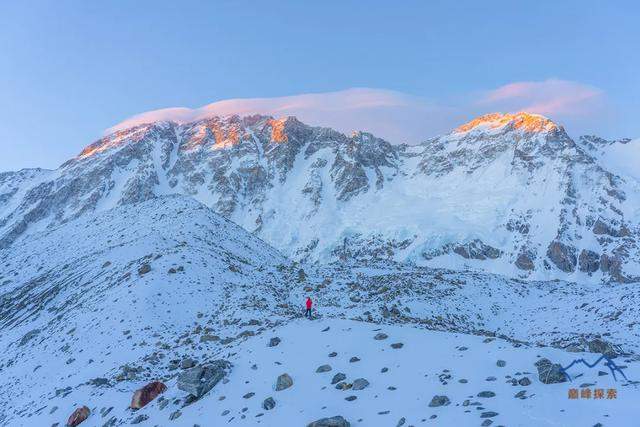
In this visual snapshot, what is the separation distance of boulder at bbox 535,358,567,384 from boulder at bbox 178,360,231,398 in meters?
12.4

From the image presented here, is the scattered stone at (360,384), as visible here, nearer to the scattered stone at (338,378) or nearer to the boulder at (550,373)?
the scattered stone at (338,378)

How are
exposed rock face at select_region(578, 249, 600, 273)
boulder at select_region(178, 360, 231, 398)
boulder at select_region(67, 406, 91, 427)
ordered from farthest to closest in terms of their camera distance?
exposed rock face at select_region(578, 249, 600, 273) < boulder at select_region(67, 406, 91, 427) < boulder at select_region(178, 360, 231, 398)

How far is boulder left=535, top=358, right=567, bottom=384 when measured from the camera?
1553 cm

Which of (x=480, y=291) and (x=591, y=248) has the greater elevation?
(x=480, y=291)

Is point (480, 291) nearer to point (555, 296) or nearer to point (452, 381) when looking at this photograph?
point (555, 296)

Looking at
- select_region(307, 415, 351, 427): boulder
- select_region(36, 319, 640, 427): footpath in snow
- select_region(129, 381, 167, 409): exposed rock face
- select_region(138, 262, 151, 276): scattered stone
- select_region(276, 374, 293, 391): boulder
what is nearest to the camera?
select_region(36, 319, 640, 427): footpath in snow

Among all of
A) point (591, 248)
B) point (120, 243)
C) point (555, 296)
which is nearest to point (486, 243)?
point (591, 248)

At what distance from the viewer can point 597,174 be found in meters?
148

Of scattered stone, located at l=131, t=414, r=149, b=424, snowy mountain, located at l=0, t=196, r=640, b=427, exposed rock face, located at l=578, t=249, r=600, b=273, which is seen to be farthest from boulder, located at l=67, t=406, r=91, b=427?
exposed rock face, located at l=578, t=249, r=600, b=273

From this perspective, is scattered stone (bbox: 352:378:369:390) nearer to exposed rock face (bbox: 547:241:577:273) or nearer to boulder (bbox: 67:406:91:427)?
boulder (bbox: 67:406:91:427)

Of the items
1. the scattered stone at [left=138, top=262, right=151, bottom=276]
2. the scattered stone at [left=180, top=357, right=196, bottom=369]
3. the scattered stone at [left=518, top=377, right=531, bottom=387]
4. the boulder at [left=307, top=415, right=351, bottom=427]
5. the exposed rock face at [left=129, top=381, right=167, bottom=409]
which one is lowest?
the scattered stone at [left=180, top=357, right=196, bottom=369]

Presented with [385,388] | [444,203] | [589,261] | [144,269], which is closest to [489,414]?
[385,388]

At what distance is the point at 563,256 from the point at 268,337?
120m

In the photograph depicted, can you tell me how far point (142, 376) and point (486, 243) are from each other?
120 m
